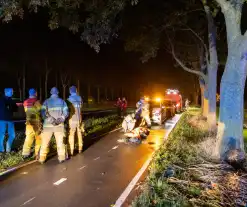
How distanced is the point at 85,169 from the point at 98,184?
4.62 ft

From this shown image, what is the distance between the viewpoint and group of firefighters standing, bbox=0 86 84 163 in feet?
29.2

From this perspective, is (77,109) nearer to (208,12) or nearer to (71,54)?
(208,12)

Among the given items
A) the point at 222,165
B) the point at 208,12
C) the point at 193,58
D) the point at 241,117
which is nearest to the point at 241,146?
the point at 241,117

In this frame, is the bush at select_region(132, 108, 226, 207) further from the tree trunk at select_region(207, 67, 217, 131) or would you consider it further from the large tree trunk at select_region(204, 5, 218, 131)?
the tree trunk at select_region(207, 67, 217, 131)

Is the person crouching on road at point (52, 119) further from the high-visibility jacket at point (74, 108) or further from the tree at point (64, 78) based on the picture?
the tree at point (64, 78)

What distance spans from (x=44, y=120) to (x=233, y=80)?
17.4ft

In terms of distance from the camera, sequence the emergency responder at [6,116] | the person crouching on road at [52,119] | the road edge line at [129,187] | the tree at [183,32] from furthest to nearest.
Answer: the tree at [183,32]
the emergency responder at [6,116]
the person crouching on road at [52,119]
the road edge line at [129,187]

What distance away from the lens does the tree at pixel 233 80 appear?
9295mm

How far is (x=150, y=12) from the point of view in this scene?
1916 cm

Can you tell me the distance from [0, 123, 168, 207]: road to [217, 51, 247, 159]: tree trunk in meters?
2.38

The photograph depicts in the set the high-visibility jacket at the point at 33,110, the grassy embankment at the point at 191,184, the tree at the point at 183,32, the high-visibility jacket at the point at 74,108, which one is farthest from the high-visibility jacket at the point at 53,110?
the tree at the point at 183,32

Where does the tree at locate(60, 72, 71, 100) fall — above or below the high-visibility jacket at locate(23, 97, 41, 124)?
above

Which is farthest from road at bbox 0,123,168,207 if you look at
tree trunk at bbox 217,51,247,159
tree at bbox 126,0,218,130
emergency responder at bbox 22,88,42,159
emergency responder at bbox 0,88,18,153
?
tree at bbox 126,0,218,130

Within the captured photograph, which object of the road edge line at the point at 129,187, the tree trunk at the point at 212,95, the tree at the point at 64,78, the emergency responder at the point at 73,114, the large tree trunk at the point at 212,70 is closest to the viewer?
the road edge line at the point at 129,187
